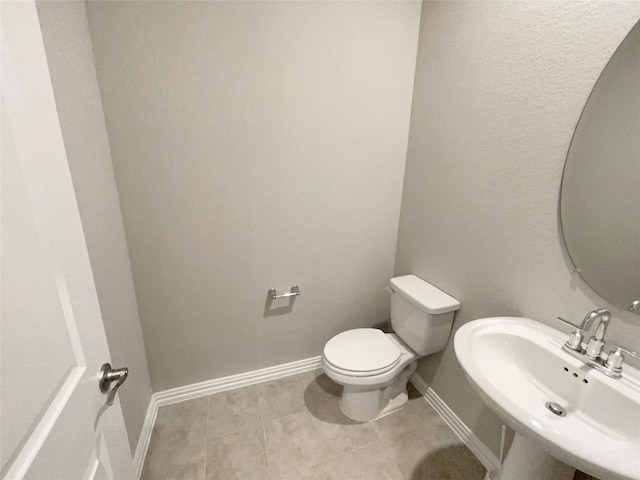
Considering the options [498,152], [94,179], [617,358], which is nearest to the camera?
[617,358]

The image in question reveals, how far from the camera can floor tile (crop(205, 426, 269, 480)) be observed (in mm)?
1338

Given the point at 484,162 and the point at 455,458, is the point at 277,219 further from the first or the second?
the point at 455,458

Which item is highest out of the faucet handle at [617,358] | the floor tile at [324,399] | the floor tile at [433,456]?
the faucet handle at [617,358]

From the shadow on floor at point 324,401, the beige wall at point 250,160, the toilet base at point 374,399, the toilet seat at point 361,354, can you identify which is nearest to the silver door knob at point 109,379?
the beige wall at point 250,160

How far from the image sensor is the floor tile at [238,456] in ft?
4.39

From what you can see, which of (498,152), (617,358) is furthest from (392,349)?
(498,152)

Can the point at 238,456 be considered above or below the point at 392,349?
below

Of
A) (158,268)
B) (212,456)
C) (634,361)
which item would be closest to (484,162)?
(634,361)

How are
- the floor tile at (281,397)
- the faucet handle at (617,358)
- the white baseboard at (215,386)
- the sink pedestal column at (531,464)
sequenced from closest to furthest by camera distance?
1. the faucet handle at (617,358)
2. the sink pedestal column at (531,464)
3. the white baseboard at (215,386)
4. the floor tile at (281,397)

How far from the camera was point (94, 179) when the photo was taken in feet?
3.52

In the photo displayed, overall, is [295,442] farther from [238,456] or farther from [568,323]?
[568,323]

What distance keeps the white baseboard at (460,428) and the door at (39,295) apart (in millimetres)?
1523

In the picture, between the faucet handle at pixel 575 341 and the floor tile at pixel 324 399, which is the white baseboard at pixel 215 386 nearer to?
the floor tile at pixel 324 399

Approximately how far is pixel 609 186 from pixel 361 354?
48.3 inches
